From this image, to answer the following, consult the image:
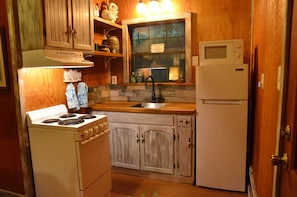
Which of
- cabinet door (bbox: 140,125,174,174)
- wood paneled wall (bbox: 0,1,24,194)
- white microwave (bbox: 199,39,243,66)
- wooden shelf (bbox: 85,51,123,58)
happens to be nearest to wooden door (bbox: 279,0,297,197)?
white microwave (bbox: 199,39,243,66)

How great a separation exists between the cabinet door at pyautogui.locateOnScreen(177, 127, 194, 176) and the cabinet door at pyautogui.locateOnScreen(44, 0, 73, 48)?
159 centimetres

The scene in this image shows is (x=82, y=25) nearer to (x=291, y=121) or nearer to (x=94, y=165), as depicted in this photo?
(x=94, y=165)

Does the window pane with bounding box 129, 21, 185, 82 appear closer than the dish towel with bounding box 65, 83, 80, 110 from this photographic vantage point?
No

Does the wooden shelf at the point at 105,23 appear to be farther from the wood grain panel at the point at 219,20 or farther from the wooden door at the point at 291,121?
the wooden door at the point at 291,121

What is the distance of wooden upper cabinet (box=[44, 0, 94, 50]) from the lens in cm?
195

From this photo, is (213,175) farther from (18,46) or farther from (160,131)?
(18,46)

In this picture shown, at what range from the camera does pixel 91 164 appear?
2057 mm

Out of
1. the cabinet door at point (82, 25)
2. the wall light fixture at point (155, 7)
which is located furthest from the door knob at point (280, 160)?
the wall light fixture at point (155, 7)

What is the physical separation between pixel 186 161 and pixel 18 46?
7.06ft

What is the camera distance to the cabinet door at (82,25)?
88.8 inches

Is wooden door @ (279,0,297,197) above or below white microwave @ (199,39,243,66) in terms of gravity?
below

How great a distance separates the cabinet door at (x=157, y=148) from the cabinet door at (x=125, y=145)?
0.08 metres

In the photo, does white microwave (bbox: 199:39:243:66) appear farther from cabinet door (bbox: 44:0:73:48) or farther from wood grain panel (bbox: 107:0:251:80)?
cabinet door (bbox: 44:0:73:48)

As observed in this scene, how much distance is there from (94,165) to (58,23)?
1392 millimetres
